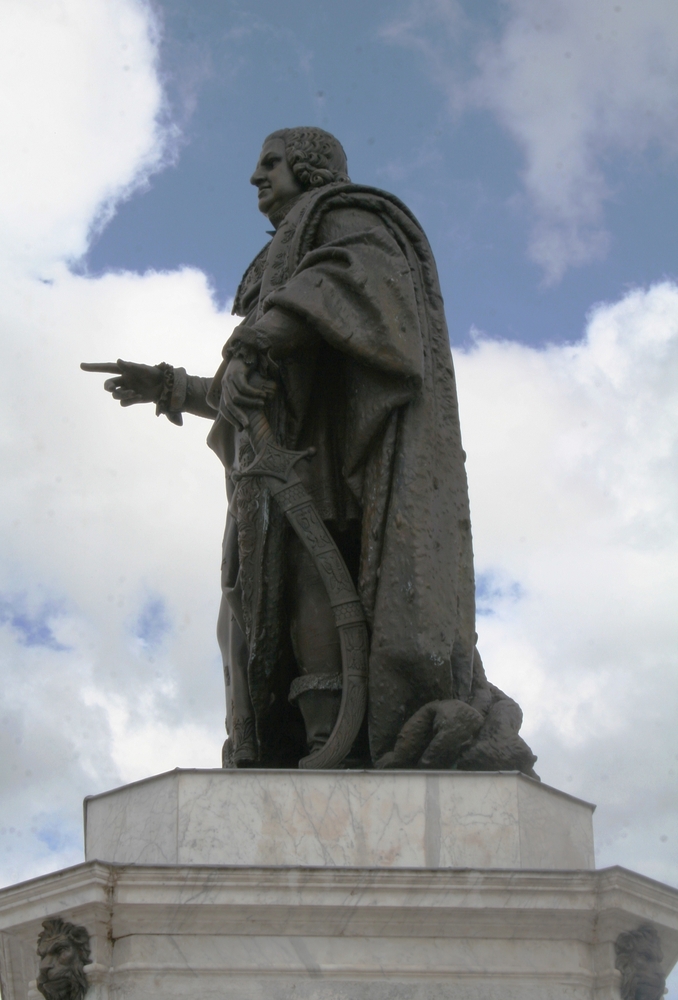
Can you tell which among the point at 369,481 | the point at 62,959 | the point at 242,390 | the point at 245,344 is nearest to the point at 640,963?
the point at 62,959

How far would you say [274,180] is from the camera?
8508 mm

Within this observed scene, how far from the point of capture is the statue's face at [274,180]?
8.48 m

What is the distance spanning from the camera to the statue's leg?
7.22 metres

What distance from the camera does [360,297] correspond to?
7379mm

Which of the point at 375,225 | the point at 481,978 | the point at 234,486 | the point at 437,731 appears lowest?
the point at 481,978

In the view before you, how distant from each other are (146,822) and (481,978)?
1.49 metres

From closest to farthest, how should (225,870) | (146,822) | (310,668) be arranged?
(225,870)
(146,822)
(310,668)

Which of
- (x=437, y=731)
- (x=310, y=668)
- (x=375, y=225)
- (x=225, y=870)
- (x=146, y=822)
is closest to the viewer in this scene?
(x=225, y=870)

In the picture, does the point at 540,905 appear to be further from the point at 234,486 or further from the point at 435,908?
the point at 234,486

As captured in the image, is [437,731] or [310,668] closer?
[437,731]

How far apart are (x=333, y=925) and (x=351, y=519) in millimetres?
2392

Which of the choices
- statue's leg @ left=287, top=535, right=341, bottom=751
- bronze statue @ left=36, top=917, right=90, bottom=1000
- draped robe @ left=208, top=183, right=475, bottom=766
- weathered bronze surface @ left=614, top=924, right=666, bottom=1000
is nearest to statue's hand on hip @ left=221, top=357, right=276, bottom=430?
draped robe @ left=208, top=183, right=475, bottom=766

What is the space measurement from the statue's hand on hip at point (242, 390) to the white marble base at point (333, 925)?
2.53 meters

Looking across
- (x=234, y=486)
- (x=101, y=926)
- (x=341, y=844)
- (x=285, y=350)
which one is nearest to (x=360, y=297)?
(x=285, y=350)
